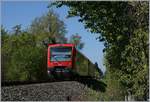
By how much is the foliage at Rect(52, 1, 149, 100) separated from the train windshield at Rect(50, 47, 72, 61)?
1820cm

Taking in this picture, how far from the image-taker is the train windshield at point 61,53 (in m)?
31.5

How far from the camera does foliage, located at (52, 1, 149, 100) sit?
33.6ft

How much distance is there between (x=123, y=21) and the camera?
11.0m

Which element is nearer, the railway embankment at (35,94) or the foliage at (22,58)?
the railway embankment at (35,94)

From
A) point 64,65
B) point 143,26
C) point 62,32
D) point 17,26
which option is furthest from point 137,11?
point 62,32

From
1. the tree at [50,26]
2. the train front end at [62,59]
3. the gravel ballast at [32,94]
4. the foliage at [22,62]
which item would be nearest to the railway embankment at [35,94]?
the gravel ballast at [32,94]

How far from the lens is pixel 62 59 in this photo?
32.1 metres

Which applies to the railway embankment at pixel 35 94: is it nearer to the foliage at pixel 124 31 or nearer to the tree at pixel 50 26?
the foliage at pixel 124 31

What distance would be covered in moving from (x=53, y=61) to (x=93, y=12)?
20695 mm

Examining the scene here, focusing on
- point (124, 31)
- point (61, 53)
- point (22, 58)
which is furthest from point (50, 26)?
point (124, 31)

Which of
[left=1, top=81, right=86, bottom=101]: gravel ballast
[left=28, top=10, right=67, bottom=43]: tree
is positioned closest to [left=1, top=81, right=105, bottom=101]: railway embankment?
[left=1, top=81, right=86, bottom=101]: gravel ballast

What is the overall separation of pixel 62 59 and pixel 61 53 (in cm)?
45

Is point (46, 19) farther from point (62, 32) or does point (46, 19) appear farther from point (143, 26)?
point (143, 26)

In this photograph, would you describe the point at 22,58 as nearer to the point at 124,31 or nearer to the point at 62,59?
the point at 62,59
